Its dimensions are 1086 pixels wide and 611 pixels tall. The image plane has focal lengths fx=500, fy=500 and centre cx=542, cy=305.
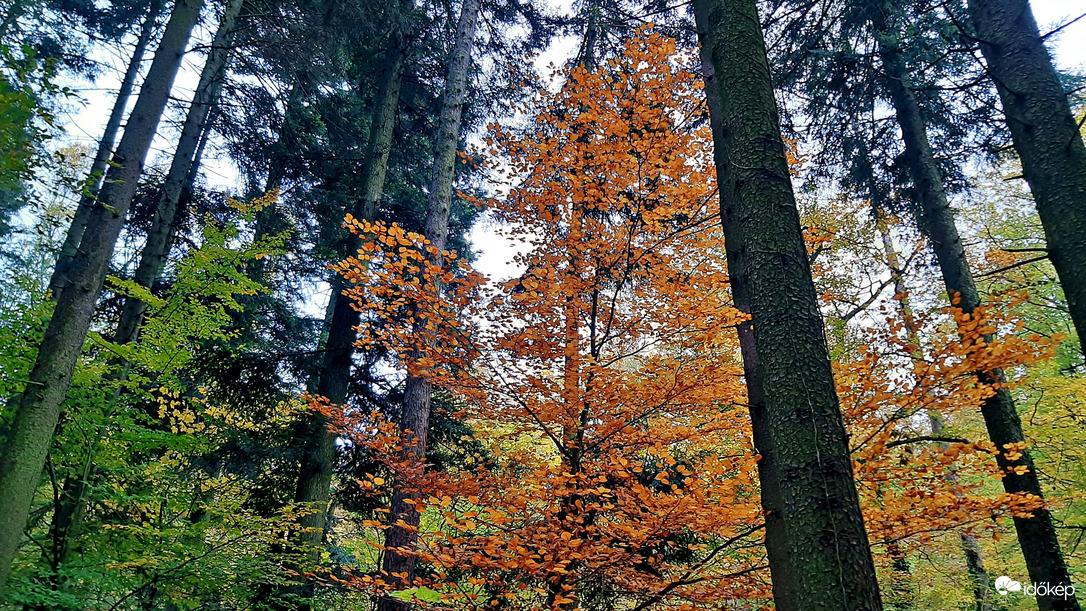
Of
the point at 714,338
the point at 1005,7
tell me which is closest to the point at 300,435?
the point at 714,338

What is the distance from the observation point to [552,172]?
5098mm

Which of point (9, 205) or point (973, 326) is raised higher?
point (9, 205)

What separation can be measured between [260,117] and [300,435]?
5.20 m

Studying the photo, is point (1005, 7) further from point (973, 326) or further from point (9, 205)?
point (9, 205)

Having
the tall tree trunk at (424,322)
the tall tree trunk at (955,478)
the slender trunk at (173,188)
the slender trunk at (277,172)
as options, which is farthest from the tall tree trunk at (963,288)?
the slender trunk at (173,188)

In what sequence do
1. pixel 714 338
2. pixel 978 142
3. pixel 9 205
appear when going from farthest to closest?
1. pixel 9 205
2. pixel 978 142
3. pixel 714 338

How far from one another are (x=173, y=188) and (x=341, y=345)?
11.0 feet

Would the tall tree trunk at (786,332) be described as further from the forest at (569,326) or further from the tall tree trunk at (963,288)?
the tall tree trunk at (963,288)

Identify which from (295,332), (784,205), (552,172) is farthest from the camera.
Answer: (295,332)

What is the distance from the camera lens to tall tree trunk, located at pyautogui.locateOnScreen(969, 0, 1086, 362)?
3.01m

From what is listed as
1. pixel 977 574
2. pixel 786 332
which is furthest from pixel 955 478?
pixel 786 332

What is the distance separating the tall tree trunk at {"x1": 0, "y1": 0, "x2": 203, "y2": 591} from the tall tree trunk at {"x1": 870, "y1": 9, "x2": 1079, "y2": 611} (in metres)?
6.43

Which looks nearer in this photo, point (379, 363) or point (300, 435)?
point (300, 435)

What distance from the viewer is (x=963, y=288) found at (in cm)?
625
